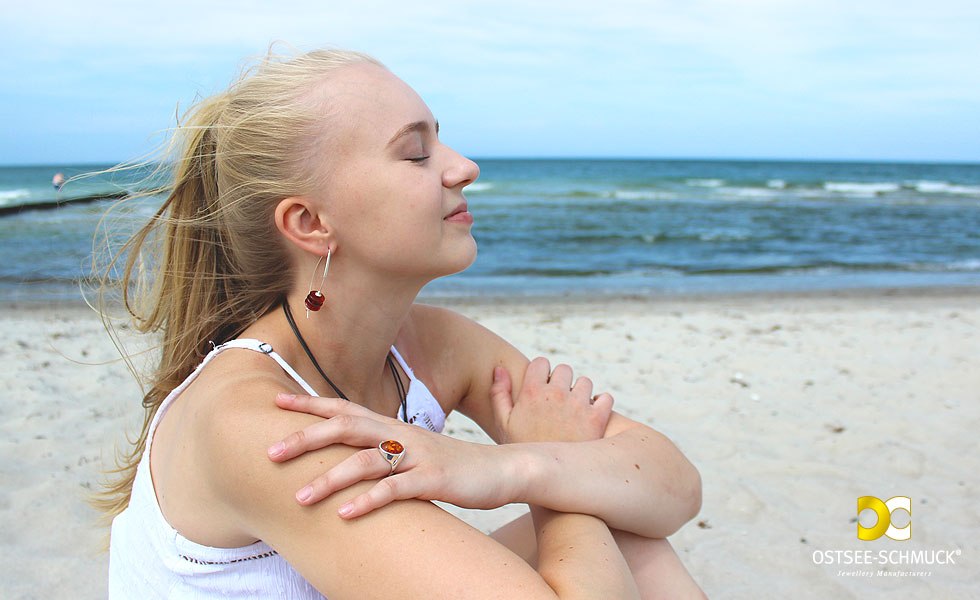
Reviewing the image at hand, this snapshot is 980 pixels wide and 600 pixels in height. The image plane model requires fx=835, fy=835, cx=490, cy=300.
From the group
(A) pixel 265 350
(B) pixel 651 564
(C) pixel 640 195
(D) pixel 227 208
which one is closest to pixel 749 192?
(C) pixel 640 195

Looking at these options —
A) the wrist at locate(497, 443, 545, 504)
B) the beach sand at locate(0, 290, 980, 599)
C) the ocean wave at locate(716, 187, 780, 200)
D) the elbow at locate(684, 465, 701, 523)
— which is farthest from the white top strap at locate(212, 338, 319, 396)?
the ocean wave at locate(716, 187, 780, 200)

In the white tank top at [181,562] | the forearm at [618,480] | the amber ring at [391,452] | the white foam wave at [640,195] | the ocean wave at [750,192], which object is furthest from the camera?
the ocean wave at [750,192]

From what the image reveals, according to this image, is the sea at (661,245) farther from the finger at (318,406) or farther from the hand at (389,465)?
the hand at (389,465)

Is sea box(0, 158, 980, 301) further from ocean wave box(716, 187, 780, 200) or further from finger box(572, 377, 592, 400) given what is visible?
ocean wave box(716, 187, 780, 200)

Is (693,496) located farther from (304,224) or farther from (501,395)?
(304,224)

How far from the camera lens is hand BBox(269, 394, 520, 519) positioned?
1.38m

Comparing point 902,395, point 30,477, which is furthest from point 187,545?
point 902,395

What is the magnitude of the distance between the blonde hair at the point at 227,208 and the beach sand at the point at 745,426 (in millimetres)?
1496

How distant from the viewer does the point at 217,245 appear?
2.03 metres

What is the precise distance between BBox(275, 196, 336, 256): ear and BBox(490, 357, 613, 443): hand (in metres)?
0.74

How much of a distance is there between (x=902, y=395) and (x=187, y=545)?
476 cm

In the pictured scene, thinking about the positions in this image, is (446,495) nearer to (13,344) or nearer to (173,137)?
(173,137)

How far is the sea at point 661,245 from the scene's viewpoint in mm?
9984

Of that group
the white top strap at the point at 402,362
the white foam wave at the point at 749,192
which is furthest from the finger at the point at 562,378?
the white foam wave at the point at 749,192
